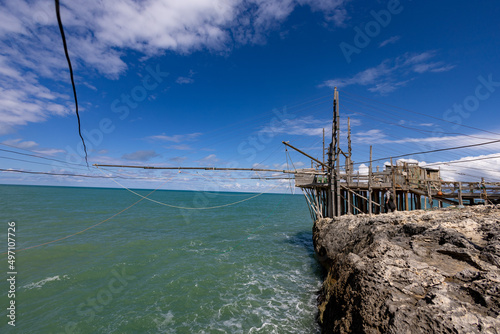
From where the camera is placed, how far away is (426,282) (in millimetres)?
4852

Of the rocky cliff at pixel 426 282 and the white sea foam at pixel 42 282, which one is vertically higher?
the rocky cliff at pixel 426 282

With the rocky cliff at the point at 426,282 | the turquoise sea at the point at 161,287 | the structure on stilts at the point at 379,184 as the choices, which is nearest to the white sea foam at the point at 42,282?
the turquoise sea at the point at 161,287

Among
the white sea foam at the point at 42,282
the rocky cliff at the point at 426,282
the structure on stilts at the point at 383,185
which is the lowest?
the white sea foam at the point at 42,282

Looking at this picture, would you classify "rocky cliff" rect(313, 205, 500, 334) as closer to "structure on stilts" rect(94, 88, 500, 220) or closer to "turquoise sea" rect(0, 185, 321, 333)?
"turquoise sea" rect(0, 185, 321, 333)

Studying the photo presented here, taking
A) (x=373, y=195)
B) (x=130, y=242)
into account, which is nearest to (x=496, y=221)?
(x=373, y=195)

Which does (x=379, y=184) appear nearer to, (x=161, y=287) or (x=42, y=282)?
(x=161, y=287)

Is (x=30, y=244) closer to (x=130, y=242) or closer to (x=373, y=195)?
(x=130, y=242)

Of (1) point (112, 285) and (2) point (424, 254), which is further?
(1) point (112, 285)

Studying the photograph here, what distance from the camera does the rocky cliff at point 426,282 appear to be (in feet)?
12.5

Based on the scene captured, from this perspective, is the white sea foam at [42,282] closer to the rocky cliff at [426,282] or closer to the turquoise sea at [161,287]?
the turquoise sea at [161,287]

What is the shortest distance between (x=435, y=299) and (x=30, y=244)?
25.8 meters

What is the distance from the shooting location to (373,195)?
21344 mm

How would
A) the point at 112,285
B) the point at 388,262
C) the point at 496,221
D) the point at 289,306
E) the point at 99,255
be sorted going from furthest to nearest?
the point at 99,255 → the point at 112,285 → the point at 289,306 → the point at 496,221 → the point at 388,262

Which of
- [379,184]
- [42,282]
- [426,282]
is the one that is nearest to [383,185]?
[379,184]
